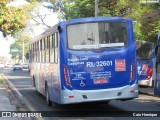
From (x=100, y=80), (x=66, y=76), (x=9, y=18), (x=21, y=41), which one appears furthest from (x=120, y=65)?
(x=21, y=41)

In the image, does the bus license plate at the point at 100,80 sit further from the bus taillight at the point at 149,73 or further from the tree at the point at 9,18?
the bus taillight at the point at 149,73

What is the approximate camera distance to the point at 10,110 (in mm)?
12836

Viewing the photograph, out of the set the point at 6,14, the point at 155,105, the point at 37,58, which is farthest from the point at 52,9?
the point at 155,105

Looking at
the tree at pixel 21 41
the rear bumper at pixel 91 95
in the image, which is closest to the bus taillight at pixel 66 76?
the rear bumper at pixel 91 95

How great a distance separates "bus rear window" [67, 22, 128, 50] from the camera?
479 inches

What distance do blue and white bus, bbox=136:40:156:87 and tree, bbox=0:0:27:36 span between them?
6951mm

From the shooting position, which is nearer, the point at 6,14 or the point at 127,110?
the point at 127,110

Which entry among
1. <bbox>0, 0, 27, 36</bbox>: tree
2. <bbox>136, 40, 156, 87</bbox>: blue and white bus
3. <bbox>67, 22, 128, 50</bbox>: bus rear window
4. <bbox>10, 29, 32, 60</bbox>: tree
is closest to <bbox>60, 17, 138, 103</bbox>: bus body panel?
<bbox>67, 22, 128, 50</bbox>: bus rear window

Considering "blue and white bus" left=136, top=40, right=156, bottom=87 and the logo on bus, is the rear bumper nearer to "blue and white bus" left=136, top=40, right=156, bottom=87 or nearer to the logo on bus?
the logo on bus

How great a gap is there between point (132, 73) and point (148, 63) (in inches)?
426

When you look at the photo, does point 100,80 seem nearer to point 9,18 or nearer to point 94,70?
point 94,70

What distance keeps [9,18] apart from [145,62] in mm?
8043

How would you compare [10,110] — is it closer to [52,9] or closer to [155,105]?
[155,105]

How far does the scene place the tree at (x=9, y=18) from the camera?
880 inches
